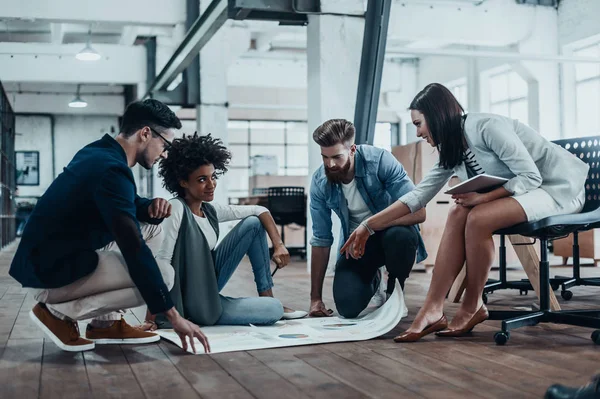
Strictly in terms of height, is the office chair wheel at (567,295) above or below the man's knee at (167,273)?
below

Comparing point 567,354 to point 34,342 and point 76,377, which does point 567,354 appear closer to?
point 76,377

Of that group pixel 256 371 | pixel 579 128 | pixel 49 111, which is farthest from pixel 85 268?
pixel 49 111

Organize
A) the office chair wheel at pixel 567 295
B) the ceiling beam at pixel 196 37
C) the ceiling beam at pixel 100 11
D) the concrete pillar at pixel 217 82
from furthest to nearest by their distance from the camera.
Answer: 1. the concrete pillar at pixel 217 82
2. the ceiling beam at pixel 100 11
3. the ceiling beam at pixel 196 37
4. the office chair wheel at pixel 567 295

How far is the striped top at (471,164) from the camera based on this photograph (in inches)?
109

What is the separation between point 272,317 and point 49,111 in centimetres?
1407

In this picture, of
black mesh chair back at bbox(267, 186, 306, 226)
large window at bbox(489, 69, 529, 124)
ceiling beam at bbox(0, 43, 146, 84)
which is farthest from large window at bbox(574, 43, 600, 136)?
ceiling beam at bbox(0, 43, 146, 84)

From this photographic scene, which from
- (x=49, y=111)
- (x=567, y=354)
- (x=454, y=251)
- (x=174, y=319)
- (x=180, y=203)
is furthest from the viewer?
(x=49, y=111)

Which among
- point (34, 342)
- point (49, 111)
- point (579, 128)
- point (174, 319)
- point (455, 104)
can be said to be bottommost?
point (34, 342)

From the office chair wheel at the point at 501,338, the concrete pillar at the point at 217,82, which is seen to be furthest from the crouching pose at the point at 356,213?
the concrete pillar at the point at 217,82

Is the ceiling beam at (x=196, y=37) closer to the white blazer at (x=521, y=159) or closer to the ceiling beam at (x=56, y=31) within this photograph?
the ceiling beam at (x=56, y=31)

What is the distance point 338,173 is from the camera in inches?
127

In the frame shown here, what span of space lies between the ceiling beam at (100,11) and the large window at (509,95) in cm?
592

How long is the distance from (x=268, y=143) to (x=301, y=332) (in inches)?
542

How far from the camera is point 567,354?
237 centimetres
